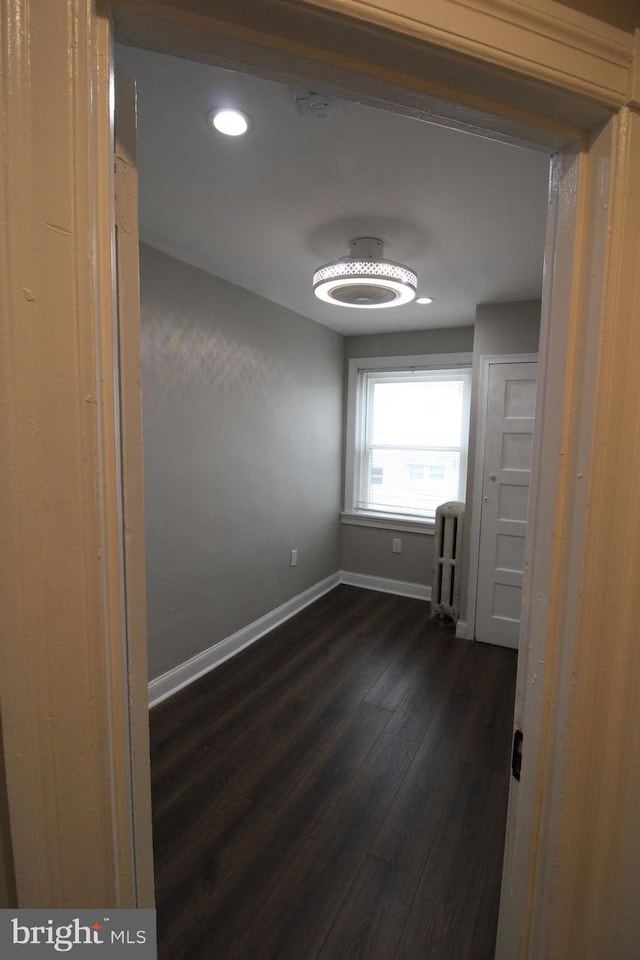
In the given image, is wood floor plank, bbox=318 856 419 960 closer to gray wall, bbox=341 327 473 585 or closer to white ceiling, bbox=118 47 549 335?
white ceiling, bbox=118 47 549 335

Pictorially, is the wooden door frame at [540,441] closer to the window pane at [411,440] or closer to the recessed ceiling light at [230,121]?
the recessed ceiling light at [230,121]

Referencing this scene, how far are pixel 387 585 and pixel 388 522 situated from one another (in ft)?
2.00

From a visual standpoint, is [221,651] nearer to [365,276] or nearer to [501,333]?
[365,276]

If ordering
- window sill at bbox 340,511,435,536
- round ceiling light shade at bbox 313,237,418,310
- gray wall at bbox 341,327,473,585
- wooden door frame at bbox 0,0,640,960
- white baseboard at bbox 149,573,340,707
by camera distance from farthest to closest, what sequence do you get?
window sill at bbox 340,511,435,536
gray wall at bbox 341,327,473,585
white baseboard at bbox 149,573,340,707
round ceiling light shade at bbox 313,237,418,310
wooden door frame at bbox 0,0,640,960

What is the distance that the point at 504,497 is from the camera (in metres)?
3.04

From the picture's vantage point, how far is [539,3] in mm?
539

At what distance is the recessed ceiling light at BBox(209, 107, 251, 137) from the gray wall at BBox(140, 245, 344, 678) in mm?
1019

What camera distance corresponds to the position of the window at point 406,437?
3.74 m

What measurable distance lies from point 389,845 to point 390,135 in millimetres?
2409

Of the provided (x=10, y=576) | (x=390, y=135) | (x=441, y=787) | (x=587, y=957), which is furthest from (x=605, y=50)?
(x=441, y=787)

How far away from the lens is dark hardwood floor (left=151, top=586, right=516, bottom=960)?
1.32m

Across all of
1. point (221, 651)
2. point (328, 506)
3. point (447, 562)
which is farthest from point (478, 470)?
point (221, 651)

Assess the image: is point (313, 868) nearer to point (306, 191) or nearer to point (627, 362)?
point (627, 362)

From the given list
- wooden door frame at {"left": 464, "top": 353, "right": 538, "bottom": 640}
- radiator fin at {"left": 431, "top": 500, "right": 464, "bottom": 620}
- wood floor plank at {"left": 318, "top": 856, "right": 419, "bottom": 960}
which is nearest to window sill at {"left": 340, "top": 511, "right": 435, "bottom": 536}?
radiator fin at {"left": 431, "top": 500, "right": 464, "bottom": 620}
